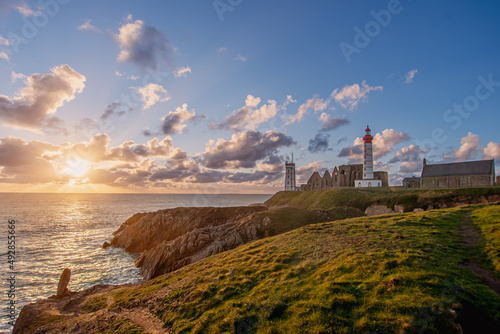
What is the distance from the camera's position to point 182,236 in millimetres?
39188

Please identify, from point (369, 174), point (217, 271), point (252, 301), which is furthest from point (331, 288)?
point (369, 174)

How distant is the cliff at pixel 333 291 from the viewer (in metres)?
10.5

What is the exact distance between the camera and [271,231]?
4047 centimetres

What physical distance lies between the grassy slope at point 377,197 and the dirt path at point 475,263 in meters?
29.5

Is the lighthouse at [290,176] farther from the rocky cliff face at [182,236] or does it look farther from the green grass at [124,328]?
the green grass at [124,328]

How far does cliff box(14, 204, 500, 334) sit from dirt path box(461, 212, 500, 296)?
7 cm

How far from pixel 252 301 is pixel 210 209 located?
185ft

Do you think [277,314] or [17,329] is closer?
[277,314]

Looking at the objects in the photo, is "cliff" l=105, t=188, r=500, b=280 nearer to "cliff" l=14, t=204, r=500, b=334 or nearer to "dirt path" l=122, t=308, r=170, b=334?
"cliff" l=14, t=204, r=500, b=334

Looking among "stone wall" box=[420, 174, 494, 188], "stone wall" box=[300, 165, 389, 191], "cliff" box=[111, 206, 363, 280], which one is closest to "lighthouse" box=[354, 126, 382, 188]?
"stone wall" box=[300, 165, 389, 191]

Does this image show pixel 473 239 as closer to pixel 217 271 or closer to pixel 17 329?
pixel 217 271

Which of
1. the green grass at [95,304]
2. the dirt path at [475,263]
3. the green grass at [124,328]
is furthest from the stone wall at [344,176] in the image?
the green grass at [124,328]

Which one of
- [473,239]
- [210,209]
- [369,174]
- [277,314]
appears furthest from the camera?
[369,174]

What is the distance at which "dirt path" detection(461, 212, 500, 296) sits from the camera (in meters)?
12.4
